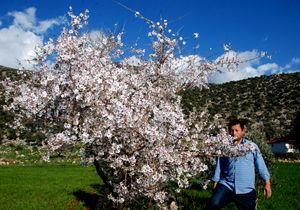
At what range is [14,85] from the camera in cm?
1066

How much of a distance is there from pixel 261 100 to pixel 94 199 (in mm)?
63912

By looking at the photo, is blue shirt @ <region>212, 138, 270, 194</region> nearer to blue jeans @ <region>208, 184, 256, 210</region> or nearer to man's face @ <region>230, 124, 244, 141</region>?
blue jeans @ <region>208, 184, 256, 210</region>

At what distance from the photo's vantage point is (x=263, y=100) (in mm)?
76125

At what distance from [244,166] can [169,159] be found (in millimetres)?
1644

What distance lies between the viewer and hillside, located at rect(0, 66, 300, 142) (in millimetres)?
66062

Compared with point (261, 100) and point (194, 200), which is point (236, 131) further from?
point (261, 100)

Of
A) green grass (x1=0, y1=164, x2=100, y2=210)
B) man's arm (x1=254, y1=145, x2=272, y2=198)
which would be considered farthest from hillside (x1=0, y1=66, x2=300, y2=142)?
man's arm (x1=254, y1=145, x2=272, y2=198)

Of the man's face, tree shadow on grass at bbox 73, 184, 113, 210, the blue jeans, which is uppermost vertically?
the man's face

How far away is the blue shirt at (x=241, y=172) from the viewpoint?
7957 millimetres

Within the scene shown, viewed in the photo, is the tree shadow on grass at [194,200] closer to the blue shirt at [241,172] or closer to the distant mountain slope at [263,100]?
the blue shirt at [241,172]

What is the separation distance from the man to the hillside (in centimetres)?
5226

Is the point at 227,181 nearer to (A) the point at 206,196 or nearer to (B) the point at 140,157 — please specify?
(B) the point at 140,157

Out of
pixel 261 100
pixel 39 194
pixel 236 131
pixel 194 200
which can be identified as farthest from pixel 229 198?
pixel 261 100

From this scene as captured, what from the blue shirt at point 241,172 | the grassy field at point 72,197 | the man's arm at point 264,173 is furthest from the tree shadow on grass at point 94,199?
the man's arm at point 264,173
